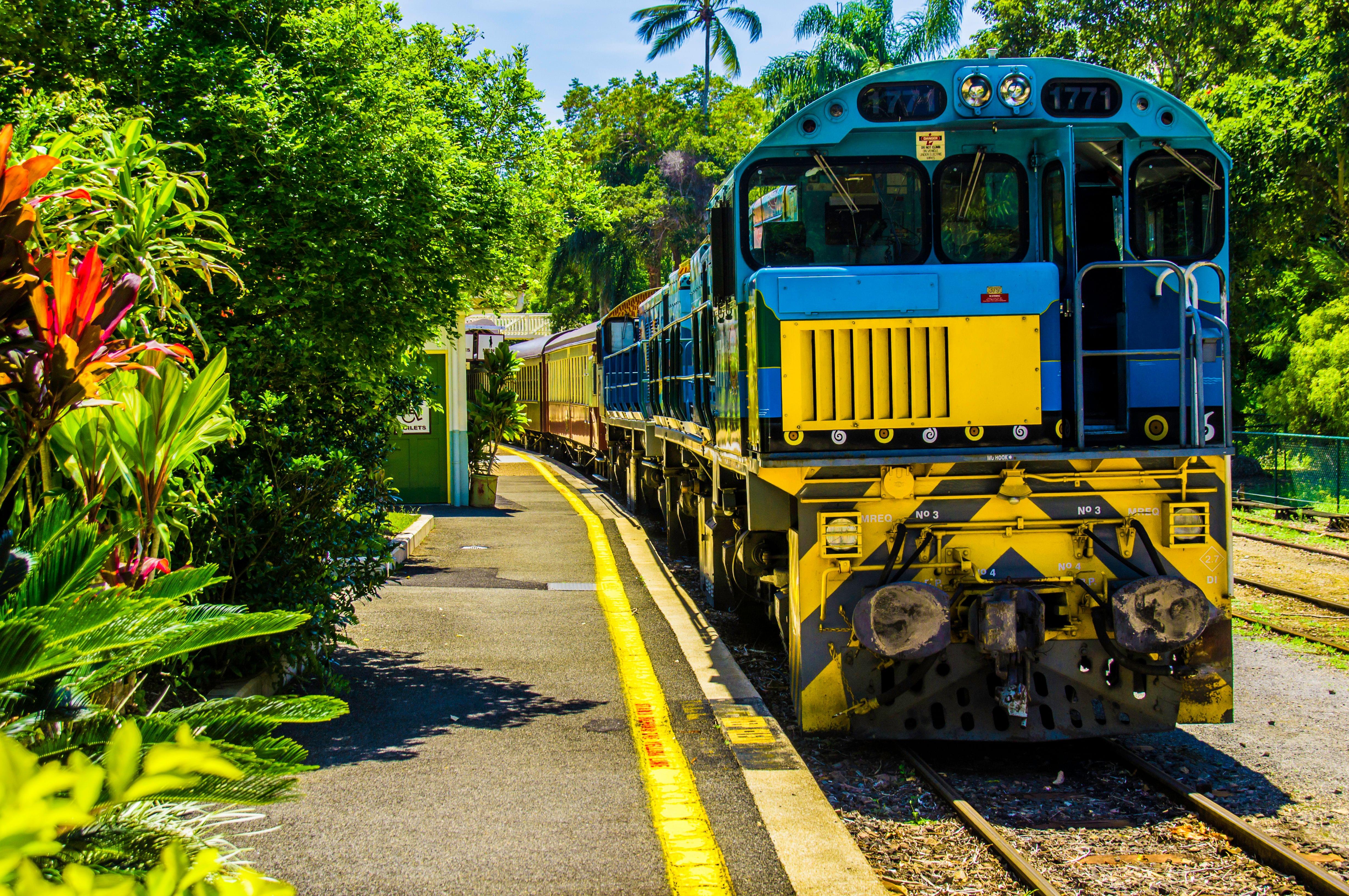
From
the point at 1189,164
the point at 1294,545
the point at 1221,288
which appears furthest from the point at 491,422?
the point at 1221,288

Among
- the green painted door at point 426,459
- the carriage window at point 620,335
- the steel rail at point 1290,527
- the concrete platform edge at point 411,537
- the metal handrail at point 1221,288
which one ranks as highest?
the carriage window at point 620,335

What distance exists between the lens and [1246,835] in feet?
15.9

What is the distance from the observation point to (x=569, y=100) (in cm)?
4762

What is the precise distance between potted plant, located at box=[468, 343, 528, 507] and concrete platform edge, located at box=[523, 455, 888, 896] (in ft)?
33.2

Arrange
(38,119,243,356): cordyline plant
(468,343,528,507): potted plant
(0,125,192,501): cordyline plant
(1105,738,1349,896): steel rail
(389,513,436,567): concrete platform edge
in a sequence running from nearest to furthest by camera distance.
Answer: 1. (0,125,192,501): cordyline plant
2. (38,119,243,356): cordyline plant
3. (1105,738,1349,896): steel rail
4. (389,513,436,567): concrete platform edge
5. (468,343,528,507): potted plant

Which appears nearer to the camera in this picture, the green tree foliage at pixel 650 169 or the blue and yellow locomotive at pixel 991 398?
the blue and yellow locomotive at pixel 991 398

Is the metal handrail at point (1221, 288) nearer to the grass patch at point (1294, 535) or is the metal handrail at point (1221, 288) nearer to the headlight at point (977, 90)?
the headlight at point (977, 90)

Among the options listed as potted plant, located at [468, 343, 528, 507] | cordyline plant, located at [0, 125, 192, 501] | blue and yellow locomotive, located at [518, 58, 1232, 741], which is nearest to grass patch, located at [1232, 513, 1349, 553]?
blue and yellow locomotive, located at [518, 58, 1232, 741]

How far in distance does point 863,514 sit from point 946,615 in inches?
28.3

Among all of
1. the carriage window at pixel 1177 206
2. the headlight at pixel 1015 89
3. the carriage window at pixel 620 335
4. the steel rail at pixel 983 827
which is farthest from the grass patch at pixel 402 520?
the carriage window at pixel 1177 206

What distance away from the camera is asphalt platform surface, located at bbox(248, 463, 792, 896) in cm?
443

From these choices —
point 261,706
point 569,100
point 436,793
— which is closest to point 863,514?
point 436,793

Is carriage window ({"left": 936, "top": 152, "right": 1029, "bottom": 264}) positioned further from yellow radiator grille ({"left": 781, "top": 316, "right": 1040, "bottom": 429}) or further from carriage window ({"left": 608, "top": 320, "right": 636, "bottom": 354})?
carriage window ({"left": 608, "top": 320, "right": 636, "bottom": 354})

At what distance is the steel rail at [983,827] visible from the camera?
A: 445 cm
